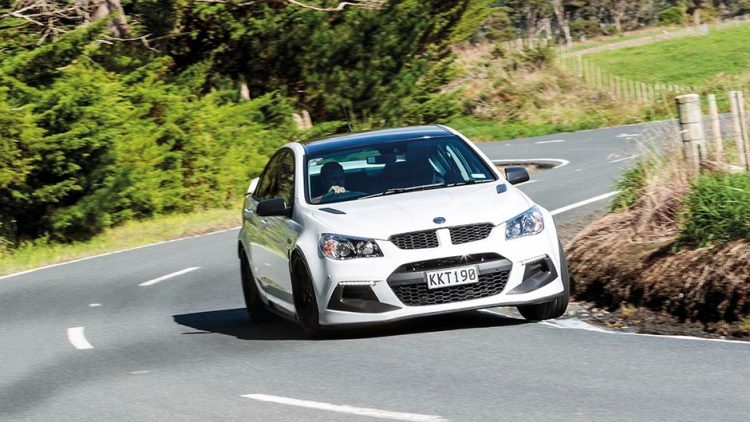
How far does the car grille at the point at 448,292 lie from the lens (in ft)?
32.9

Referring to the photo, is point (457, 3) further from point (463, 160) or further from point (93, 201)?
point (463, 160)

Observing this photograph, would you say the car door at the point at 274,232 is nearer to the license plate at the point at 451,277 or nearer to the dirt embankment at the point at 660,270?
the license plate at the point at 451,277

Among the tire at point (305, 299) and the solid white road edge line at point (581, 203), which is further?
the solid white road edge line at point (581, 203)

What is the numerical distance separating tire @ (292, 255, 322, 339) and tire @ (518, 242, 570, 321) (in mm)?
1658

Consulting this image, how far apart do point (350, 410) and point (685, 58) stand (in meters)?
75.9

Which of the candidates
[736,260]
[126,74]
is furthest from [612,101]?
[736,260]

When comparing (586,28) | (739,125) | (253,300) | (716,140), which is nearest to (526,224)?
(253,300)

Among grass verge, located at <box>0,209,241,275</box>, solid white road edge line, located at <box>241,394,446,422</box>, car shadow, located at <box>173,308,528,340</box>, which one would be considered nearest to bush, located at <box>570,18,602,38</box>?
grass verge, located at <box>0,209,241,275</box>

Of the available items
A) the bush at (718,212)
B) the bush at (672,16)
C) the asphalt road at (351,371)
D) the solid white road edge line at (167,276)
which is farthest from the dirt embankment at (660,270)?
the bush at (672,16)

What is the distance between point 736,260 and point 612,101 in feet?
152

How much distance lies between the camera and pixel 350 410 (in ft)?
26.1

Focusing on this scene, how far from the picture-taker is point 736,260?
1082 cm

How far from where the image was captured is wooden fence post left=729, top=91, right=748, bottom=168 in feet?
47.3

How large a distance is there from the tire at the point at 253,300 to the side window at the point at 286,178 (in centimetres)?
97
